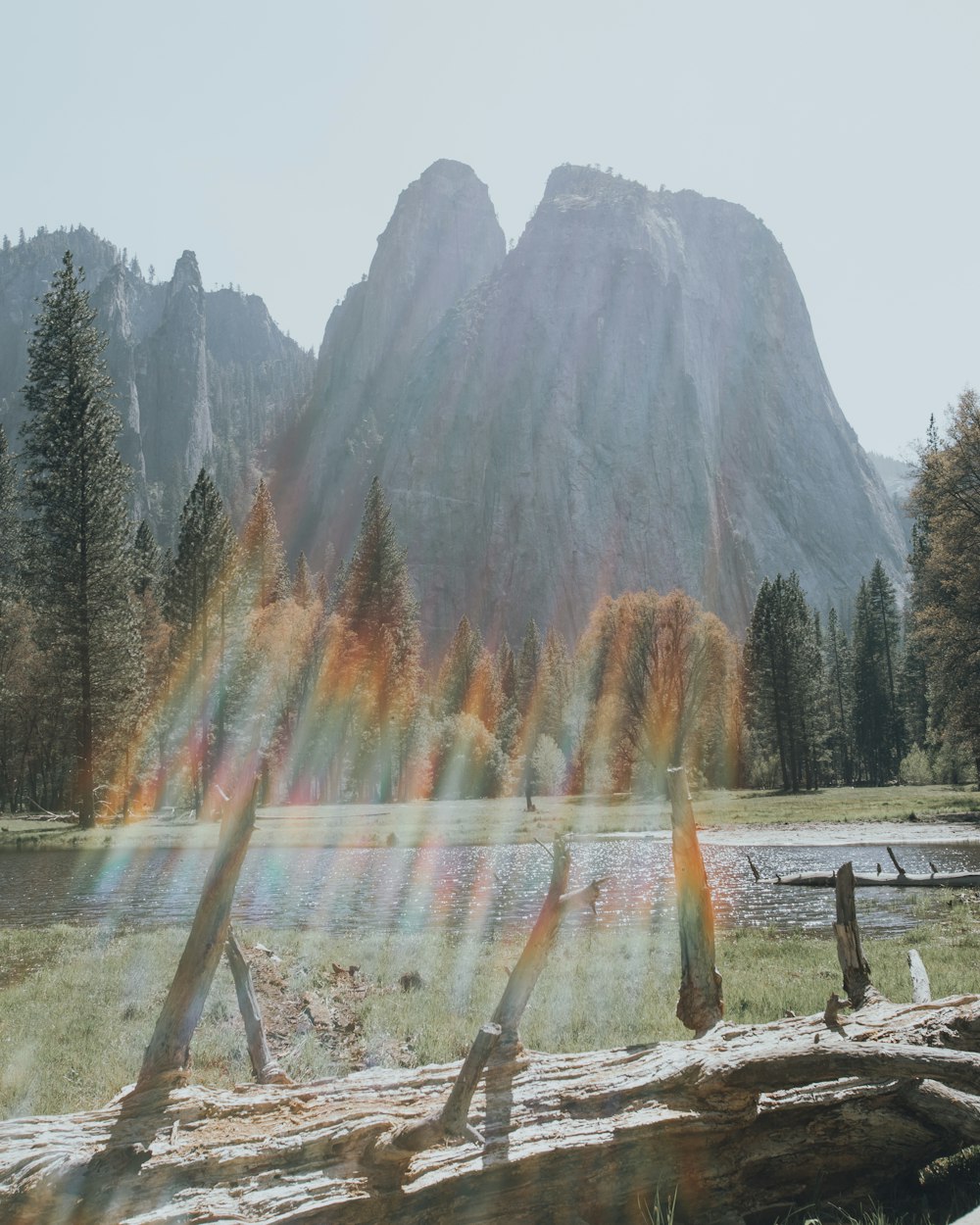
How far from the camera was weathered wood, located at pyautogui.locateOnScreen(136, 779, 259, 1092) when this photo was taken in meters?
6.63

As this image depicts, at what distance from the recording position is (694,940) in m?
9.09

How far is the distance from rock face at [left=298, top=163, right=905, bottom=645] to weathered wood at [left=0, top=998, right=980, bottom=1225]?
15800cm

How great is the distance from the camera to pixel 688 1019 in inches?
344

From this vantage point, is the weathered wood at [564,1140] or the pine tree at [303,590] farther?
the pine tree at [303,590]

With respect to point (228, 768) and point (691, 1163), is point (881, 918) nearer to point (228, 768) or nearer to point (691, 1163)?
point (691, 1163)

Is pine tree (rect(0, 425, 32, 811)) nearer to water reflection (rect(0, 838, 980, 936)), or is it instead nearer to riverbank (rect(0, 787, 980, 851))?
riverbank (rect(0, 787, 980, 851))

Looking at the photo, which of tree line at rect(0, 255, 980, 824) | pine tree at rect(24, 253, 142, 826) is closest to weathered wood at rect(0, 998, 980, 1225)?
tree line at rect(0, 255, 980, 824)

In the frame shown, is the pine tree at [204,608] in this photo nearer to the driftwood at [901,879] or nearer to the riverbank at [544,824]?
the riverbank at [544,824]

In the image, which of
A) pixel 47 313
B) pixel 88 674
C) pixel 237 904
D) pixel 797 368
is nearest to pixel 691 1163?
pixel 237 904

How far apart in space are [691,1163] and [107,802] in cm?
5747

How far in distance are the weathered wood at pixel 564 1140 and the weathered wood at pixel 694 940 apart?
1.88m

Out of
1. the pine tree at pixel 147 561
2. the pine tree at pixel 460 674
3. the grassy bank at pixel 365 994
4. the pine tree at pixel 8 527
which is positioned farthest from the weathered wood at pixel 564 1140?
the pine tree at pixel 460 674

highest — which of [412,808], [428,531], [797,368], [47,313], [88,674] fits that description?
[797,368]

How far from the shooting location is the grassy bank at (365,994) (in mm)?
10523
